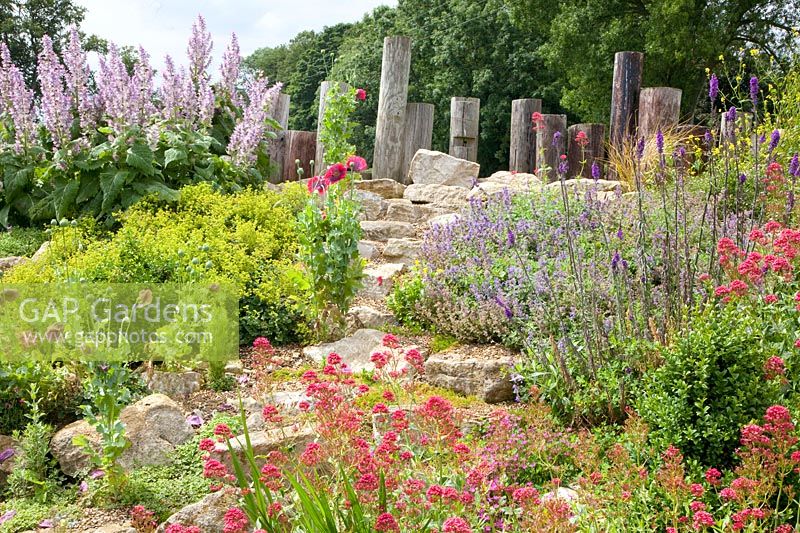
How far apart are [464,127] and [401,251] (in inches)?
164

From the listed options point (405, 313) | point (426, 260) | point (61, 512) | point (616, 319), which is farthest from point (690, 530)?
point (426, 260)

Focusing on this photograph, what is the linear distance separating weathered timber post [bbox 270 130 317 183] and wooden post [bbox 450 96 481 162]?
1948mm

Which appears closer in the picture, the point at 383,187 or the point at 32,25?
the point at 383,187

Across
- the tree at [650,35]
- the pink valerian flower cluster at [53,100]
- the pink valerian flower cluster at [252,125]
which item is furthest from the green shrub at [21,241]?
the tree at [650,35]

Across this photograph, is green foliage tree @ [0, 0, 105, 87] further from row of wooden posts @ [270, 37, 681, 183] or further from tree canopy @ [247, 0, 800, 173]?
row of wooden posts @ [270, 37, 681, 183]

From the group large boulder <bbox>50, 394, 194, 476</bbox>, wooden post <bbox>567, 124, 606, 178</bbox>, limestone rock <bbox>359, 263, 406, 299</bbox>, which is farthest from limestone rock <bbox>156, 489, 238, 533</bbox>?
wooden post <bbox>567, 124, 606, 178</bbox>

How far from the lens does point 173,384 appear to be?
4.12 meters

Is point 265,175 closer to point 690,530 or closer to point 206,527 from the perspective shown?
point 206,527

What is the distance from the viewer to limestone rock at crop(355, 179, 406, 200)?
9.20 metres

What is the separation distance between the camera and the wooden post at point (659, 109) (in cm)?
869

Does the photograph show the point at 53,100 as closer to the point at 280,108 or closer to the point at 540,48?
the point at 280,108

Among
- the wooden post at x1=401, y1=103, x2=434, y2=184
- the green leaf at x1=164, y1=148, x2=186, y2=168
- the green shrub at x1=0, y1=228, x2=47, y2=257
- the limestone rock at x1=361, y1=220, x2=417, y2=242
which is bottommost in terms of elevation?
the green shrub at x1=0, y1=228, x2=47, y2=257

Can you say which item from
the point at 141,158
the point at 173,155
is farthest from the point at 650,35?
the point at 141,158

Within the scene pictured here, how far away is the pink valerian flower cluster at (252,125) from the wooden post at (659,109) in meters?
4.11
